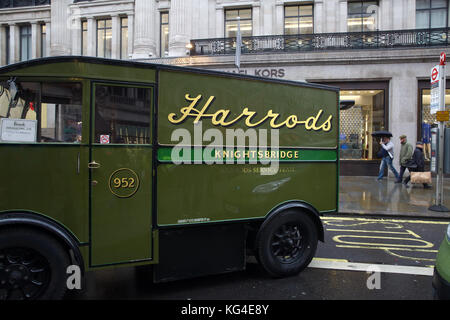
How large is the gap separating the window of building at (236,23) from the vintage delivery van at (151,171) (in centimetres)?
1602

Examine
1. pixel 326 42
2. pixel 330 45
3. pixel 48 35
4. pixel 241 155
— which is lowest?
pixel 241 155

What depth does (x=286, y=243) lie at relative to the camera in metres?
4.26

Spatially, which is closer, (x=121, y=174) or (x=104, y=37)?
(x=121, y=174)

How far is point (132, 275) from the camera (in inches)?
167

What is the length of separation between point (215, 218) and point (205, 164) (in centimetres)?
66

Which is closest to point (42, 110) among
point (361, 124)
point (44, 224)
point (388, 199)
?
point (44, 224)

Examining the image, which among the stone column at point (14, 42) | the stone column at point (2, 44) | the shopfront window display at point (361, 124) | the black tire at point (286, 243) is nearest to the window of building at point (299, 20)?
the shopfront window display at point (361, 124)

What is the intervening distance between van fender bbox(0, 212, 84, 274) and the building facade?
52.1 feet

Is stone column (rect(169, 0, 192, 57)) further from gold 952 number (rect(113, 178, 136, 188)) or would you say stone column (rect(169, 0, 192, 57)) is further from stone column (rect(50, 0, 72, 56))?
gold 952 number (rect(113, 178, 136, 188))

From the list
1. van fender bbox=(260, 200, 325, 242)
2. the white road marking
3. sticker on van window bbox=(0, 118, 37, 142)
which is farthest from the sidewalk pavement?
sticker on van window bbox=(0, 118, 37, 142)

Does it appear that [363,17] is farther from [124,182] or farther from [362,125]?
[124,182]

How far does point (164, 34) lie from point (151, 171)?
18.8 m

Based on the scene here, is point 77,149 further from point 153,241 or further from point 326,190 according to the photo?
point 326,190

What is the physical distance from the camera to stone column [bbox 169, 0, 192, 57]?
62.2 ft
